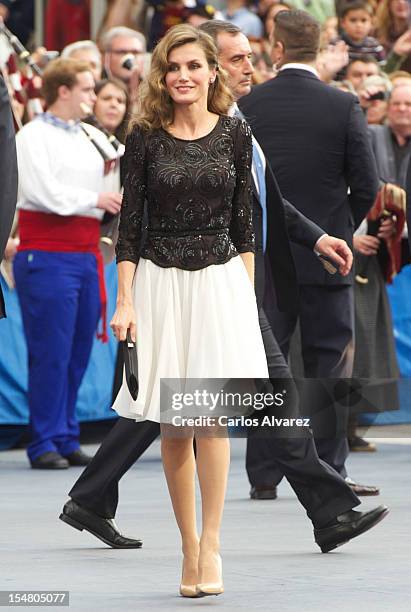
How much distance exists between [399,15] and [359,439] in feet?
18.3

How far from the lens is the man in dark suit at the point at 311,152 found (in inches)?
331

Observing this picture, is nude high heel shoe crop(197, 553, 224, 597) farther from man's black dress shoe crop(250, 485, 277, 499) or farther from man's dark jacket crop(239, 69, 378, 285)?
man's dark jacket crop(239, 69, 378, 285)

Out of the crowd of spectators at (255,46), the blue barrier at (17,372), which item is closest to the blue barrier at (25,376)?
Answer: the blue barrier at (17,372)

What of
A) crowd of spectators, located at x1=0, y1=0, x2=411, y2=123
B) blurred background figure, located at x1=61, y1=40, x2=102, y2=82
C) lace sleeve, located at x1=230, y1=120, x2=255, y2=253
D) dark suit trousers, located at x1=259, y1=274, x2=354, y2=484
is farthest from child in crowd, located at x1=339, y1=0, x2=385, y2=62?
lace sleeve, located at x1=230, y1=120, x2=255, y2=253

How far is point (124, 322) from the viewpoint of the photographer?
5.47m

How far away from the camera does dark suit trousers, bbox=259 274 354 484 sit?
8383 mm

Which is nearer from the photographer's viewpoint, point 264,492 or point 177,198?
point 177,198

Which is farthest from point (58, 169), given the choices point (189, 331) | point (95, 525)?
point (189, 331)

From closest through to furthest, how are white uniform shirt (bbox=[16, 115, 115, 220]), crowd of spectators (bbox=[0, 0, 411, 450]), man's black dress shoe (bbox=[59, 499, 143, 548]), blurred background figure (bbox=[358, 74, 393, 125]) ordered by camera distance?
man's black dress shoe (bbox=[59, 499, 143, 548]), white uniform shirt (bbox=[16, 115, 115, 220]), crowd of spectators (bbox=[0, 0, 411, 450]), blurred background figure (bbox=[358, 74, 393, 125])

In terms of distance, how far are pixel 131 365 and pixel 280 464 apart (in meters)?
1.32

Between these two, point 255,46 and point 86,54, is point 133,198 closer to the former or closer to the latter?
point 86,54

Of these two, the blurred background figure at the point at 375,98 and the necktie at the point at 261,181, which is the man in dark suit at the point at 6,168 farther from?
the blurred background figure at the point at 375,98

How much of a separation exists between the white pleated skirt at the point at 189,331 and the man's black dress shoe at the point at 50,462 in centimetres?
443

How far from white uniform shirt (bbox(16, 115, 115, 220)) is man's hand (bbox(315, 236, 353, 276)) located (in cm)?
314
